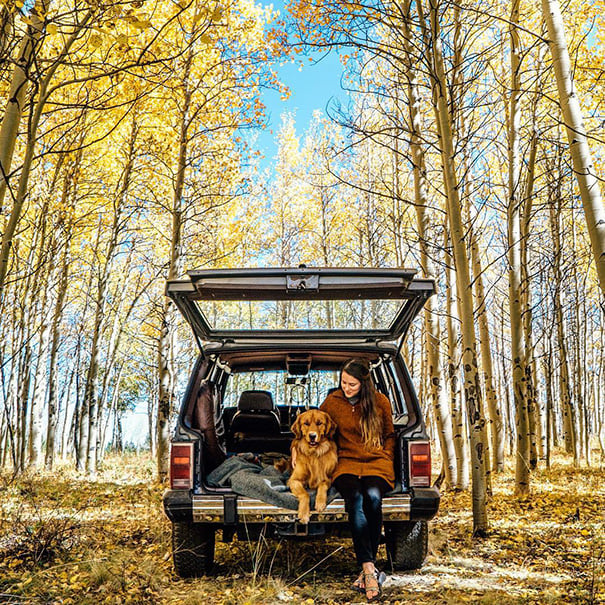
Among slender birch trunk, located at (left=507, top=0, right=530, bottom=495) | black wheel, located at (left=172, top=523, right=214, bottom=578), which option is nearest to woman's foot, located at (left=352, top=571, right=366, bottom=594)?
black wheel, located at (left=172, top=523, right=214, bottom=578)

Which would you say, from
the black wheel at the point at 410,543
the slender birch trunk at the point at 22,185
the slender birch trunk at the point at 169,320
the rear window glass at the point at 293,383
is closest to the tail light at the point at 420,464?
the black wheel at the point at 410,543

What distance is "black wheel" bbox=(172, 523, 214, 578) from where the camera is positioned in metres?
4.23

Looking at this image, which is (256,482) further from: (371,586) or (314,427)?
(371,586)

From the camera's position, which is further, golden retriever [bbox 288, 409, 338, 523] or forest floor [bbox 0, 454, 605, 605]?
golden retriever [bbox 288, 409, 338, 523]

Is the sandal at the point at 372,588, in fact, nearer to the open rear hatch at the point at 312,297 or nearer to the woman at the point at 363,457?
the woman at the point at 363,457

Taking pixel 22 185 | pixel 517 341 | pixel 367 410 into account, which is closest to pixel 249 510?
pixel 367 410

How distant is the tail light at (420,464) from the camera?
4.20 meters

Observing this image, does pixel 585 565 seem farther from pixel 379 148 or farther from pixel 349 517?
pixel 379 148

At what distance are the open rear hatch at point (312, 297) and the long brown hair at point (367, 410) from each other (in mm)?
401

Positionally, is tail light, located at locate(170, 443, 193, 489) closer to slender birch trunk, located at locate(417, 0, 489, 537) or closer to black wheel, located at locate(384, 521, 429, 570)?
black wheel, located at locate(384, 521, 429, 570)

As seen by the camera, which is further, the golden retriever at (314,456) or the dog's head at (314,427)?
the dog's head at (314,427)

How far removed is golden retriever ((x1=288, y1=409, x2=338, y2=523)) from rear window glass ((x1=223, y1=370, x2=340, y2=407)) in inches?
63.3

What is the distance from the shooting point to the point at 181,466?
4.12 m

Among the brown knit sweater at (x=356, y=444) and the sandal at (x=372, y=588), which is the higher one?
the brown knit sweater at (x=356, y=444)
